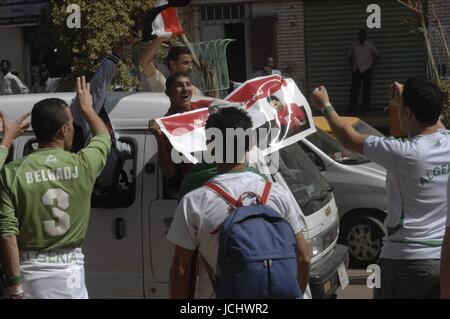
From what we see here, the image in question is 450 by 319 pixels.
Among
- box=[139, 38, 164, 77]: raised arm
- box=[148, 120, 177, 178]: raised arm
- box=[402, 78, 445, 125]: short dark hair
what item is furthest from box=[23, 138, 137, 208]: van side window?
box=[402, 78, 445, 125]: short dark hair

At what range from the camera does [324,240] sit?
5.97m

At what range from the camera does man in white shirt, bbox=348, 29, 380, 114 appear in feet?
64.2

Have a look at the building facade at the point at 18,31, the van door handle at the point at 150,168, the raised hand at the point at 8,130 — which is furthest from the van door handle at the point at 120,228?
the building facade at the point at 18,31

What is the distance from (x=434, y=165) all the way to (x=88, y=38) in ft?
37.0

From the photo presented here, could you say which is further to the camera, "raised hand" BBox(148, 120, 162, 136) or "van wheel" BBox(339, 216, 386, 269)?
"van wheel" BBox(339, 216, 386, 269)

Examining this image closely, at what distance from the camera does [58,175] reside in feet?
13.8

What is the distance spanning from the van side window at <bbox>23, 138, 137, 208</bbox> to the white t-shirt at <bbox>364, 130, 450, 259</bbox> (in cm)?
192

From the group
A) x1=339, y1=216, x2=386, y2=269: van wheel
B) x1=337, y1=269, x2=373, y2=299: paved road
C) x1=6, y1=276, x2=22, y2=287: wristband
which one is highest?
x1=6, y1=276, x2=22, y2=287: wristband

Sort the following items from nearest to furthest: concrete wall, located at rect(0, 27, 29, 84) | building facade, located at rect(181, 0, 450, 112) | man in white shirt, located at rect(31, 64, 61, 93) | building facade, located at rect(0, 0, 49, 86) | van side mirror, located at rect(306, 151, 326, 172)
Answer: van side mirror, located at rect(306, 151, 326, 172) → man in white shirt, located at rect(31, 64, 61, 93) → building facade, located at rect(181, 0, 450, 112) → building facade, located at rect(0, 0, 49, 86) → concrete wall, located at rect(0, 27, 29, 84)

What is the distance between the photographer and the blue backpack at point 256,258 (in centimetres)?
348

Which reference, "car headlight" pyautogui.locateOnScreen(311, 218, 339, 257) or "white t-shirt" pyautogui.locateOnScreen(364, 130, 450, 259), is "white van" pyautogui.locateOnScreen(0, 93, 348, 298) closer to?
"car headlight" pyautogui.locateOnScreen(311, 218, 339, 257)

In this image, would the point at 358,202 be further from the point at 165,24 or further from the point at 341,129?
the point at 341,129

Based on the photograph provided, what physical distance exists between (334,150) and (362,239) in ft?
3.29

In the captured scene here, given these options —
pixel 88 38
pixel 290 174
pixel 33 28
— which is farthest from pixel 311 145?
pixel 33 28
